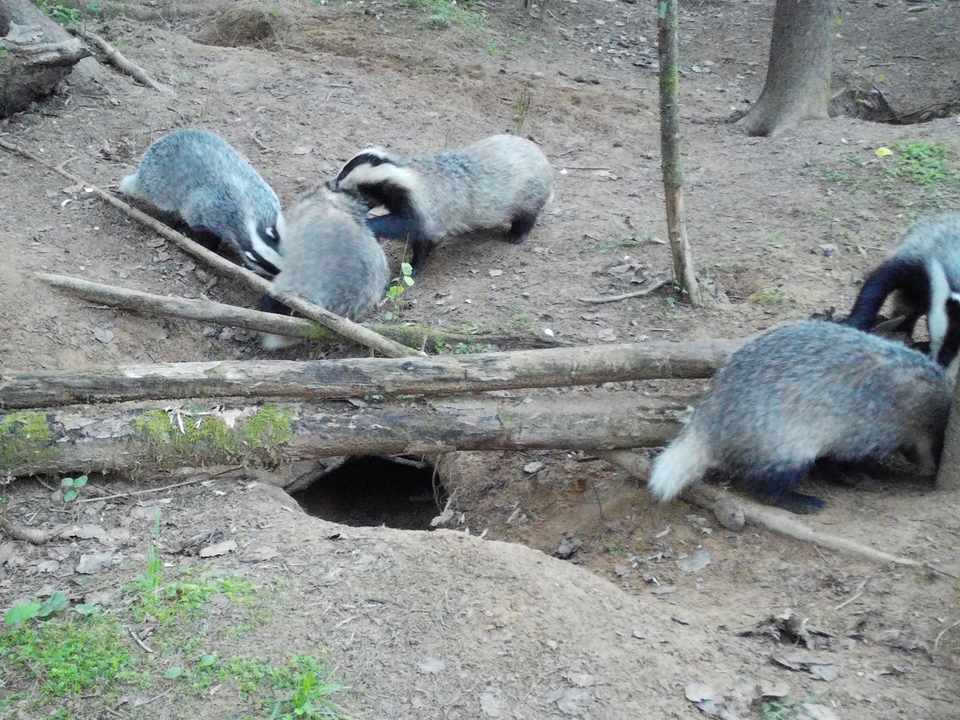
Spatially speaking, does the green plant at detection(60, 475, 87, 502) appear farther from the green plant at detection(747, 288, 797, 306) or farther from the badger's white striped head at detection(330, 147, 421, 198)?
the green plant at detection(747, 288, 797, 306)

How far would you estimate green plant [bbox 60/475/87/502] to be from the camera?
11.7 ft

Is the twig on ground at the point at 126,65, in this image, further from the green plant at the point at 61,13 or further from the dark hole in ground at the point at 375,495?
the dark hole in ground at the point at 375,495

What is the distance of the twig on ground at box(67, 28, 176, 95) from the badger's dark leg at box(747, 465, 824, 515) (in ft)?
18.3

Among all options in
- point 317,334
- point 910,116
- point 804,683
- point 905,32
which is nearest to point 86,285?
point 317,334

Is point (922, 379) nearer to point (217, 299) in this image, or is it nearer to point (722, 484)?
point (722, 484)

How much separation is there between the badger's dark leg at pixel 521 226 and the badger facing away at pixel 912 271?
2.33 meters

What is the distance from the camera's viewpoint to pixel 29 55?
19.9ft

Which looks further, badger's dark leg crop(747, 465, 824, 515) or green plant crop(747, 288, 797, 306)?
green plant crop(747, 288, 797, 306)

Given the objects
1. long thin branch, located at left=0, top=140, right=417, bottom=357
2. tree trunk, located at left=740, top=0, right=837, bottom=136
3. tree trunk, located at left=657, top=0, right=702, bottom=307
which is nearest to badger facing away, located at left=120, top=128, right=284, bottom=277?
long thin branch, located at left=0, top=140, right=417, bottom=357

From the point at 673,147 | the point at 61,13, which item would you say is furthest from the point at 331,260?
the point at 61,13

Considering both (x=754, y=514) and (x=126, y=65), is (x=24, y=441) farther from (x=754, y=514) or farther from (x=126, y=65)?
(x=126, y=65)

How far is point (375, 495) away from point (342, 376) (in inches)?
71.4

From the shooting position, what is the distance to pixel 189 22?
28.6 feet

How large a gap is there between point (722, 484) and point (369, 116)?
15.2ft
